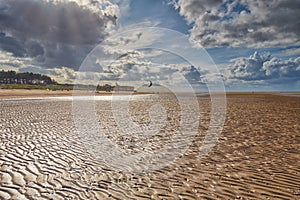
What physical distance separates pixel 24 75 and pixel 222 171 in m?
147

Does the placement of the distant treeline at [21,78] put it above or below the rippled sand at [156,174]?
above

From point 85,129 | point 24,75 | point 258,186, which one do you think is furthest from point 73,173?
point 24,75

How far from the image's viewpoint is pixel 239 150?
9.58 m

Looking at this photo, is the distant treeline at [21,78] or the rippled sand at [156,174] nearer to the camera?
the rippled sand at [156,174]

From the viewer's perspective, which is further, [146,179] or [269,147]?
[269,147]

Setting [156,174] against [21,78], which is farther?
[21,78]

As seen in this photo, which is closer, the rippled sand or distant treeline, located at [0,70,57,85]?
the rippled sand

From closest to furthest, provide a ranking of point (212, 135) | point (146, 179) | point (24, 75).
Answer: point (146, 179) → point (212, 135) → point (24, 75)

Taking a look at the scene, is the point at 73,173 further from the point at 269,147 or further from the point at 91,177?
the point at 269,147

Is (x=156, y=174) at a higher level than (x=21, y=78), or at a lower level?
lower

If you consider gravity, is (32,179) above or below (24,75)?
below

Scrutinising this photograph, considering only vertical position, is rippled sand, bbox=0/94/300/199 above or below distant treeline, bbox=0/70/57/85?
below

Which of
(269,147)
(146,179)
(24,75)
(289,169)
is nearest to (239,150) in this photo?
(269,147)

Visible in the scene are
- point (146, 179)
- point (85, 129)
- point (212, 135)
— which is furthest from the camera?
point (85, 129)
